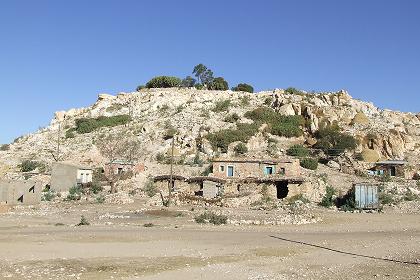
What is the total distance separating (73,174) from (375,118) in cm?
5490

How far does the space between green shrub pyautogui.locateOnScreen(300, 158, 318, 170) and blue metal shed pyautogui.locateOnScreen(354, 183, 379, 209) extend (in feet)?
57.3

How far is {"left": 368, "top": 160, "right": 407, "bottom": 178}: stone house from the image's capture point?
198 feet

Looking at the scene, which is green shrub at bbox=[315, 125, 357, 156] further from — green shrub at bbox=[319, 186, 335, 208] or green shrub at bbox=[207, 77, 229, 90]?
green shrub at bbox=[207, 77, 229, 90]

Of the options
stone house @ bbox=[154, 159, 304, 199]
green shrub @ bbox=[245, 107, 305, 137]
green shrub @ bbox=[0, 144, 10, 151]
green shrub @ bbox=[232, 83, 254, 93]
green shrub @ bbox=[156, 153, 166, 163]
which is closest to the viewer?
stone house @ bbox=[154, 159, 304, 199]

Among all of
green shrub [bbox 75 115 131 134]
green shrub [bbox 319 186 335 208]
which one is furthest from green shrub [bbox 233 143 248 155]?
green shrub [bbox 75 115 131 134]

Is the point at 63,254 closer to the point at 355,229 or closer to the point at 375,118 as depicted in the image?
the point at 355,229

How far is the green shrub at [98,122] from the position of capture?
8444 centimetres

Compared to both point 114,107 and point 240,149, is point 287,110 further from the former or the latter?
point 114,107

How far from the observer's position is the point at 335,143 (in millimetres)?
68938

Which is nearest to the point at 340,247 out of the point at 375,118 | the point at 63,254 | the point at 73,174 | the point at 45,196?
the point at 63,254

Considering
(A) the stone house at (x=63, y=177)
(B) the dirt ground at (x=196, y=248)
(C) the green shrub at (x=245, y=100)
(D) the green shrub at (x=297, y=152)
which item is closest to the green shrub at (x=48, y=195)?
(A) the stone house at (x=63, y=177)

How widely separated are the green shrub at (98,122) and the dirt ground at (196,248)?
48.7m

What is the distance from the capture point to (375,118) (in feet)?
272

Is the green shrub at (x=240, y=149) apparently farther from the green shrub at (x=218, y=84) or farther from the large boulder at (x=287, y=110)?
the green shrub at (x=218, y=84)
